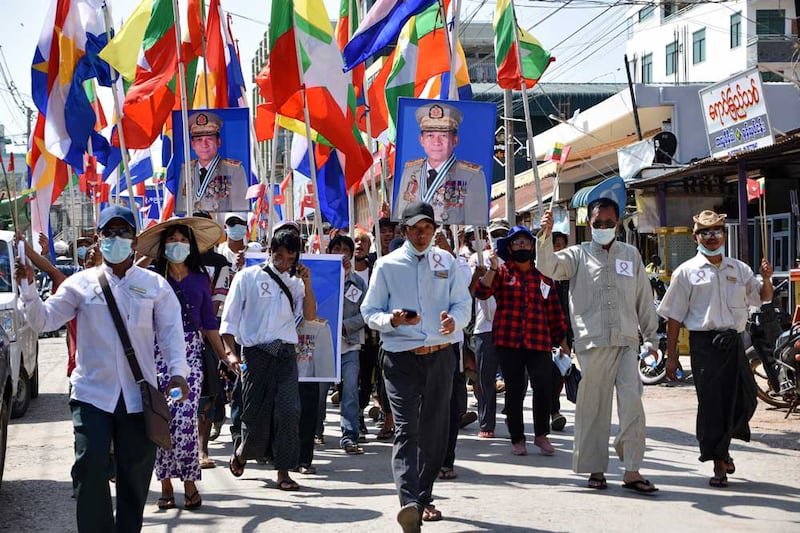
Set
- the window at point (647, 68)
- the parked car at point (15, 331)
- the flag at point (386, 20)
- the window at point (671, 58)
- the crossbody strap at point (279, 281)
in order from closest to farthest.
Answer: the crossbody strap at point (279, 281) < the flag at point (386, 20) < the parked car at point (15, 331) < the window at point (671, 58) < the window at point (647, 68)

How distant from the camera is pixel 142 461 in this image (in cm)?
569

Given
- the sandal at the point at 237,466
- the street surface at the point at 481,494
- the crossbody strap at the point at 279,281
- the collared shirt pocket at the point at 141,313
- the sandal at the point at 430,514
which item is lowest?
the street surface at the point at 481,494

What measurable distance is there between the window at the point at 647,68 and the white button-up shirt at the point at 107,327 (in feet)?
153

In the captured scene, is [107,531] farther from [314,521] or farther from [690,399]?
[690,399]

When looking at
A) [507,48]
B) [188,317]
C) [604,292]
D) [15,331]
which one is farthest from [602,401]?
[15,331]

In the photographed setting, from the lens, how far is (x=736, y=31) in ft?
138

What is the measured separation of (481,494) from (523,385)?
2012 millimetres

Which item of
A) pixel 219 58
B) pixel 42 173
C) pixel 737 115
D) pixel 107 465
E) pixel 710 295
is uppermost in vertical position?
pixel 737 115

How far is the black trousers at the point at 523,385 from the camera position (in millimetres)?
9844

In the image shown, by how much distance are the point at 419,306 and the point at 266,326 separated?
171 cm

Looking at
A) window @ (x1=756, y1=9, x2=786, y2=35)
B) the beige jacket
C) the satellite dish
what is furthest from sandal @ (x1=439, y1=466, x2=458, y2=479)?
window @ (x1=756, y1=9, x2=786, y2=35)

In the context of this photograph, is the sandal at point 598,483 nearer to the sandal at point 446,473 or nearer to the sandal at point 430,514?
the sandal at point 446,473

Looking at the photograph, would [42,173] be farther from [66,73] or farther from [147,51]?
[147,51]

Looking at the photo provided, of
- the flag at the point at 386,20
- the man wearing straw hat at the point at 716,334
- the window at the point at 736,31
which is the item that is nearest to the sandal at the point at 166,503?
the man wearing straw hat at the point at 716,334
